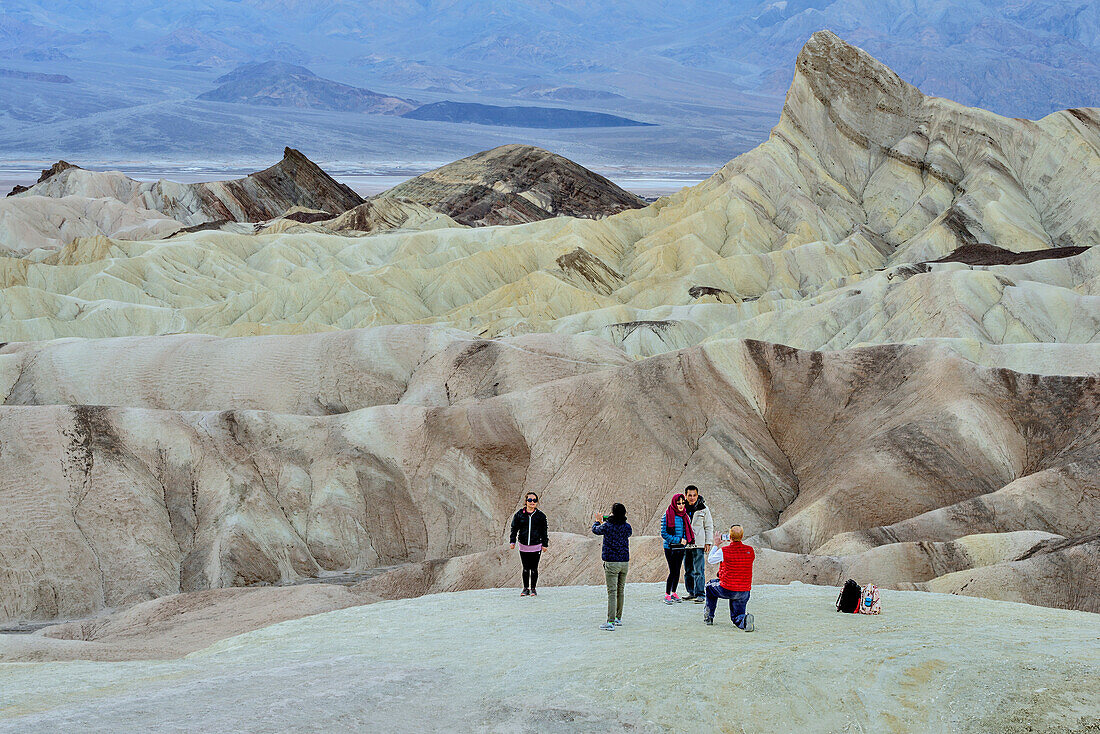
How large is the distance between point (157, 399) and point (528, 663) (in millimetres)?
32385

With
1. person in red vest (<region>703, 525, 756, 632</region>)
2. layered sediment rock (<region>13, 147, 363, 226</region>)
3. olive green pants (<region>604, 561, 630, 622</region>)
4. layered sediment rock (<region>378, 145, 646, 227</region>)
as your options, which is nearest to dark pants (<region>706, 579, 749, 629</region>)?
person in red vest (<region>703, 525, 756, 632</region>)

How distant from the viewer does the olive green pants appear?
13.0 m

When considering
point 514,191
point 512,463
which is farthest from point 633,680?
point 514,191

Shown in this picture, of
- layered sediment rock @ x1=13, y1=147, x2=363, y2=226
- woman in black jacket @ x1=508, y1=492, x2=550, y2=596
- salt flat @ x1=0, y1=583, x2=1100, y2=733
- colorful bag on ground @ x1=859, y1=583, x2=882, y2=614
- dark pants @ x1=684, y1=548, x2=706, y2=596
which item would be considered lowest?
salt flat @ x1=0, y1=583, x2=1100, y2=733

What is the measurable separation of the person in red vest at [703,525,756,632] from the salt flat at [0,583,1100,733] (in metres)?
0.27

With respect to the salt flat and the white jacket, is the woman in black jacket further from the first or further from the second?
the white jacket

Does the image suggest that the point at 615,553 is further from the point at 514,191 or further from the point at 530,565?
the point at 514,191

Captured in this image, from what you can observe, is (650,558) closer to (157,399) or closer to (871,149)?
(157,399)

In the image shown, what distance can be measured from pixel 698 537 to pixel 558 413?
69.3 feet

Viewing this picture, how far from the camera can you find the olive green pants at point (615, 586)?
1302 cm

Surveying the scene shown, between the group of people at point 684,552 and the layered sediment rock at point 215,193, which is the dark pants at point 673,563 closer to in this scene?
the group of people at point 684,552

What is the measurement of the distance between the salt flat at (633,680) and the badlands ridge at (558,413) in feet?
27.4

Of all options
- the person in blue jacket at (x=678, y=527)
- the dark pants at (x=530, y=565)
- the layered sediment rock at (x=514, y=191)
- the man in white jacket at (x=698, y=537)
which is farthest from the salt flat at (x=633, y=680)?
the layered sediment rock at (x=514, y=191)

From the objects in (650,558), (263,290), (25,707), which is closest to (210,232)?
(263,290)
